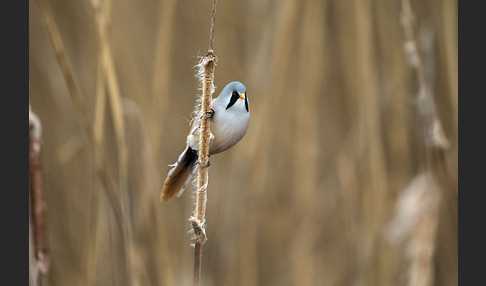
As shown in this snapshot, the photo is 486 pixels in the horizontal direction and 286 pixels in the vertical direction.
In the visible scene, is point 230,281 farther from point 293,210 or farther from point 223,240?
point 293,210

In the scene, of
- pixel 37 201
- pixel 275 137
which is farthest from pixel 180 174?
pixel 275 137

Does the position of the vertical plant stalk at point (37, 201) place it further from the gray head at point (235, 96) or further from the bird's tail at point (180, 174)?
the gray head at point (235, 96)

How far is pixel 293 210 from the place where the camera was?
2.07 meters

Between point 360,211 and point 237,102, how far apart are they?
1147 millimetres

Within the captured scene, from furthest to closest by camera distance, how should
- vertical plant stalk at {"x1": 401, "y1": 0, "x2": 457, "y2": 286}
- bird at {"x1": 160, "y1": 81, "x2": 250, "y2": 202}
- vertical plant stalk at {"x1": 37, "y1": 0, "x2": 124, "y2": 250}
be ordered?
vertical plant stalk at {"x1": 401, "y1": 0, "x2": 457, "y2": 286} → vertical plant stalk at {"x1": 37, "y1": 0, "x2": 124, "y2": 250} → bird at {"x1": 160, "y1": 81, "x2": 250, "y2": 202}

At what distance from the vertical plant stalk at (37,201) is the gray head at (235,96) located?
1.22ft

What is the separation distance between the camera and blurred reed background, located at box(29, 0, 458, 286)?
5.76ft

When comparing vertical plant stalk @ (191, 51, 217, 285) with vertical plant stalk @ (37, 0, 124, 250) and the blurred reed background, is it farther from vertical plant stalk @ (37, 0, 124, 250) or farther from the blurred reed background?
the blurred reed background

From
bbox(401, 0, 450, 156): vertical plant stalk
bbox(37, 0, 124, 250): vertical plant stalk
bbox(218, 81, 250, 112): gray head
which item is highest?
bbox(401, 0, 450, 156): vertical plant stalk

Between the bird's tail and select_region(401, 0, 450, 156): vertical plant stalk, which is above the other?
select_region(401, 0, 450, 156): vertical plant stalk

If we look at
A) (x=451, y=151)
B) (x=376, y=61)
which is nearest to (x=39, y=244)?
(x=376, y=61)

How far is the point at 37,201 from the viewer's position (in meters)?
1.02

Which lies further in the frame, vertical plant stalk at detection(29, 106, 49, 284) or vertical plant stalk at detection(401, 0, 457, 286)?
vertical plant stalk at detection(401, 0, 457, 286)

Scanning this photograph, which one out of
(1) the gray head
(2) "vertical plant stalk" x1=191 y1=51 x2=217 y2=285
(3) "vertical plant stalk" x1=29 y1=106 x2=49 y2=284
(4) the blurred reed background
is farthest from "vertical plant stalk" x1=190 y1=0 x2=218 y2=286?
(4) the blurred reed background
